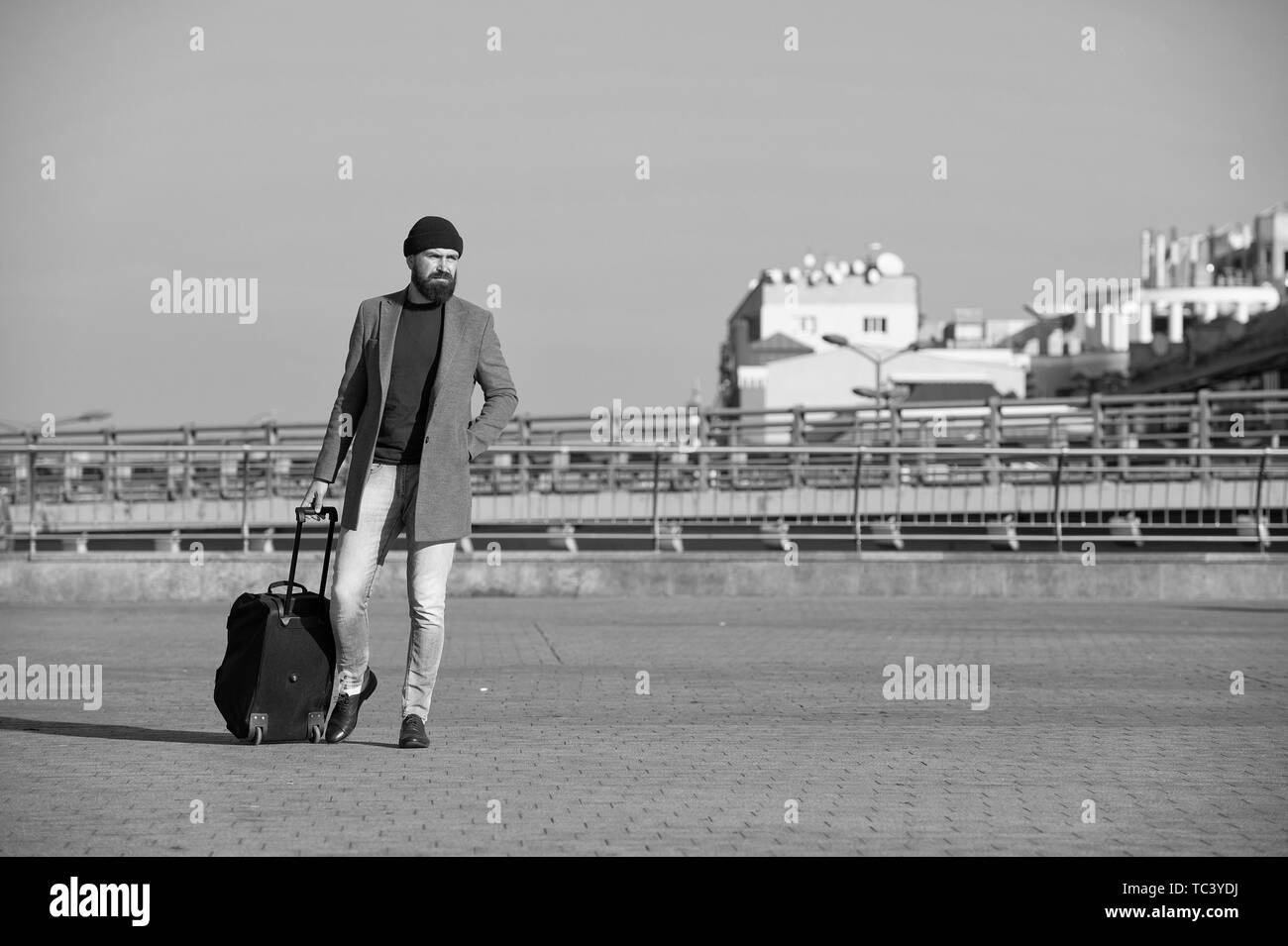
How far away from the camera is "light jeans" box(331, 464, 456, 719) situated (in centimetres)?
760

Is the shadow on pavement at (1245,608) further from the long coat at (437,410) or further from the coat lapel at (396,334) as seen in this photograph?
the coat lapel at (396,334)

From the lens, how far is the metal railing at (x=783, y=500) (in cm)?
1891

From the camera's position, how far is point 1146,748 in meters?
7.97

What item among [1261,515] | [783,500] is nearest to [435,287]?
[1261,515]

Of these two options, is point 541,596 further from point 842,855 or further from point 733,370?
point 733,370

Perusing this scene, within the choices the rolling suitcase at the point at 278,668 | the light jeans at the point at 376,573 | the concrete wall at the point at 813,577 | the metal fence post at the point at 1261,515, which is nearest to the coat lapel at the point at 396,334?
the light jeans at the point at 376,573

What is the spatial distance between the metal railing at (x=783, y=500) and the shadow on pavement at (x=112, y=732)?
376 inches

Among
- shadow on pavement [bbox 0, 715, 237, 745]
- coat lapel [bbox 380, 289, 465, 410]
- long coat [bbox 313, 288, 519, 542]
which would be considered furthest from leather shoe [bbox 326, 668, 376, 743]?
coat lapel [bbox 380, 289, 465, 410]

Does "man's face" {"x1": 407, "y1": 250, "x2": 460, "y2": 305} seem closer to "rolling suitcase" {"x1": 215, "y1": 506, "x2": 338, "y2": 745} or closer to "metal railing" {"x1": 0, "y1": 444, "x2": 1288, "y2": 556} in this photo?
"rolling suitcase" {"x1": 215, "y1": 506, "x2": 338, "y2": 745}

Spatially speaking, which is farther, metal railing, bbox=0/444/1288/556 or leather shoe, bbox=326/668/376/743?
metal railing, bbox=0/444/1288/556

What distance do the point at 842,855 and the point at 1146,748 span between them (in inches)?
112

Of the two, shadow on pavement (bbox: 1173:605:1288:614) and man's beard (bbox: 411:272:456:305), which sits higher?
man's beard (bbox: 411:272:456:305)

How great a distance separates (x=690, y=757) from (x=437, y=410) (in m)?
1.63
